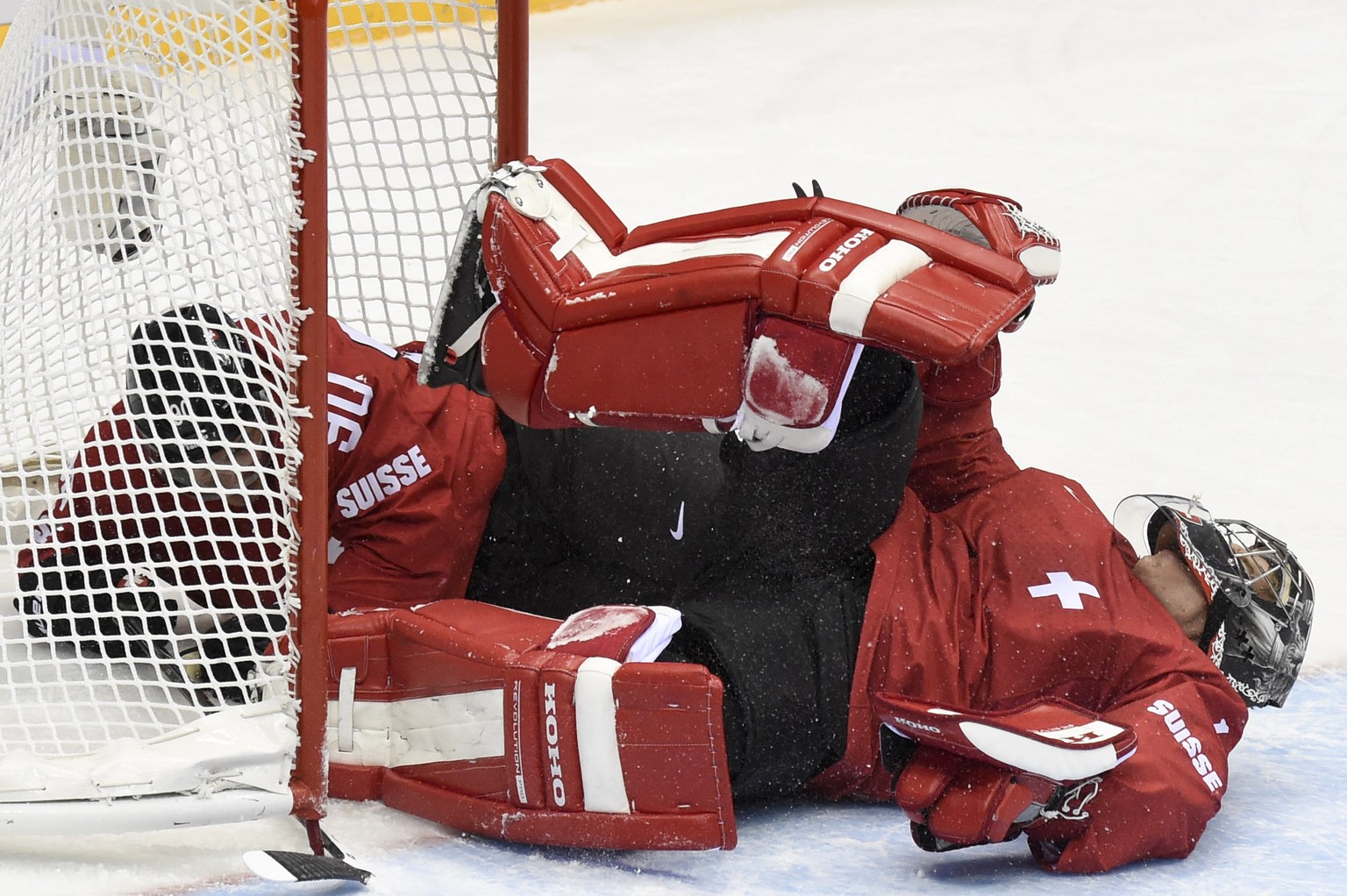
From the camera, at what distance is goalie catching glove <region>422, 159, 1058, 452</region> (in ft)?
5.51

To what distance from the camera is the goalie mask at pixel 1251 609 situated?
2072mm

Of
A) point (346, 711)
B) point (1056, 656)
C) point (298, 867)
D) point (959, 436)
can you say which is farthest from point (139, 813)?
point (959, 436)

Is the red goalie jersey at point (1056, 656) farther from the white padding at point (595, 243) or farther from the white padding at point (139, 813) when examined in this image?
the white padding at point (139, 813)

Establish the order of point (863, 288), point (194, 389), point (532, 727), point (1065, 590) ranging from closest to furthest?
point (863, 288)
point (532, 727)
point (194, 389)
point (1065, 590)

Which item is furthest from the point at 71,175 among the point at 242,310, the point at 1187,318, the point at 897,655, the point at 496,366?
the point at 1187,318

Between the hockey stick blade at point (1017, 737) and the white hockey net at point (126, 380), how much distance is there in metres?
0.63

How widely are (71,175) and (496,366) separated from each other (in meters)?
0.51

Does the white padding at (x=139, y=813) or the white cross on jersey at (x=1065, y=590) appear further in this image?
the white cross on jersey at (x=1065, y=590)

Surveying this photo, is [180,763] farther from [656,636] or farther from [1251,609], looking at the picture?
[1251,609]

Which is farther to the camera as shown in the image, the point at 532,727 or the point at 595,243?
the point at 595,243

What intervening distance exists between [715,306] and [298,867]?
2.31 feet

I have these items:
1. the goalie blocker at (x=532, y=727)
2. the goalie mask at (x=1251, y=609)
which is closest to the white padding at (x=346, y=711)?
the goalie blocker at (x=532, y=727)

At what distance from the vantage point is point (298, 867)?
5.14 feet

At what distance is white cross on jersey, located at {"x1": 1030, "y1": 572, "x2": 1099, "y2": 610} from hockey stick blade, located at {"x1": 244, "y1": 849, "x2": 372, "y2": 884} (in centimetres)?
88
